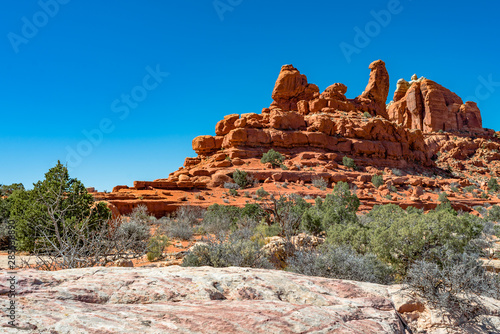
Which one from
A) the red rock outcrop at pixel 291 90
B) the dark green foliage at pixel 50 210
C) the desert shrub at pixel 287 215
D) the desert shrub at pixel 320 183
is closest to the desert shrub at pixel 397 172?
the desert shrub at pixel 320 183

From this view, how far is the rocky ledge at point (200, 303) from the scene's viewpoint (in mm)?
2031

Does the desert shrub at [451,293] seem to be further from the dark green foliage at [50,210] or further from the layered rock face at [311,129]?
the layered rock face at [311,129]

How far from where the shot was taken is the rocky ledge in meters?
2.03

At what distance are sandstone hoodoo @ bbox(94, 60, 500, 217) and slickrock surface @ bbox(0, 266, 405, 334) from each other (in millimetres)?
19444

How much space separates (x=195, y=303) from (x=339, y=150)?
136 ft

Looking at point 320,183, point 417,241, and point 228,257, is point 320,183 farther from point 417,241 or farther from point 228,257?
point 228,257

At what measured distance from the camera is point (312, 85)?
Answer: 173 feet

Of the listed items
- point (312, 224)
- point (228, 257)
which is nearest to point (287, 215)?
point (312, 224)

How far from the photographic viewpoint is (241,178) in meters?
31.9

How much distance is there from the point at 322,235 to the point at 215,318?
12409mm

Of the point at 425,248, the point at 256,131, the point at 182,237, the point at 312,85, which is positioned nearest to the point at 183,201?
the point at 182,237

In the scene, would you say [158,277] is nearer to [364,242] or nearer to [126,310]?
[126,310]

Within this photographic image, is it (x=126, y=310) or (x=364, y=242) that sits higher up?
(x=126, y=310)

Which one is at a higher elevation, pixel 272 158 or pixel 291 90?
pixel 291 90
